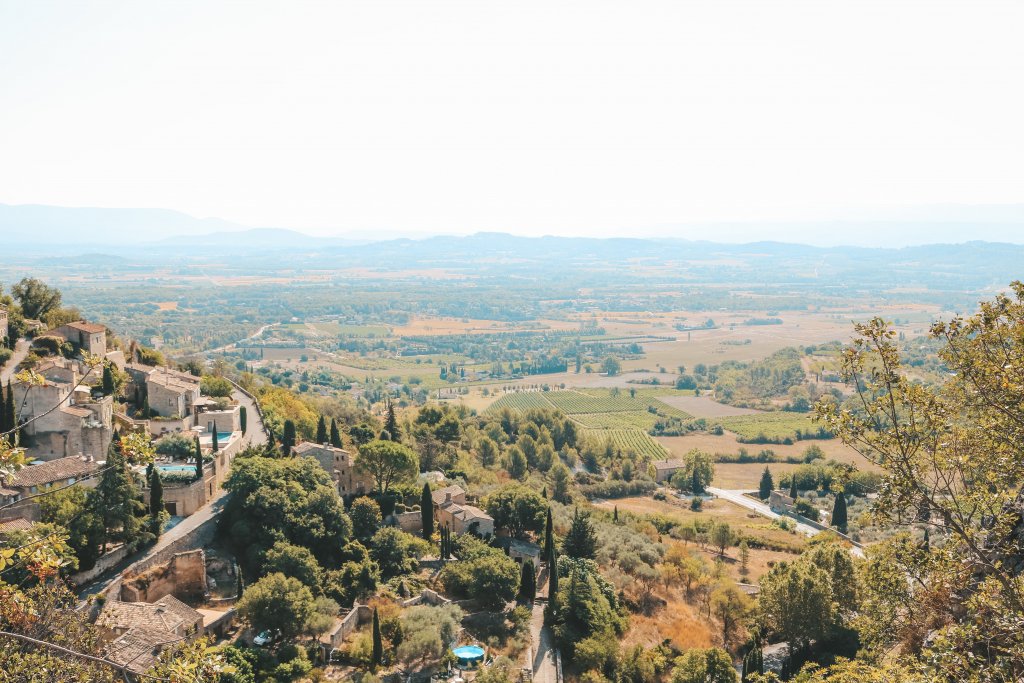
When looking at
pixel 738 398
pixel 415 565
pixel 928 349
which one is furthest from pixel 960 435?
pixel 928 349

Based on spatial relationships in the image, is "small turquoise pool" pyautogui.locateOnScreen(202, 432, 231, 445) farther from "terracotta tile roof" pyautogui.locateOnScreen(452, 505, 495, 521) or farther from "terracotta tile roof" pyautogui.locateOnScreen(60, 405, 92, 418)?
"terracotta tile roof" pyautogui.locateOnScreen(452, 505, 495, 521)

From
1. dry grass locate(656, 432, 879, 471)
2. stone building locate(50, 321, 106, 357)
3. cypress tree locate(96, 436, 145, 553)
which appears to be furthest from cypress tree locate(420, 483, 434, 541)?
dry grass locate(656, 432, 879, 471)

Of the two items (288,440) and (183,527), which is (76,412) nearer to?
(183,527)

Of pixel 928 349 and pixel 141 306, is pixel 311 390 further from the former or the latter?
pixel 141 306

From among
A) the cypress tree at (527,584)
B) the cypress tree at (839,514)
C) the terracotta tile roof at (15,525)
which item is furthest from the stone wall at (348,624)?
the cypress tree at (839,514)

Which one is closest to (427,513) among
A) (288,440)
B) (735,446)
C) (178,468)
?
(288,440)
